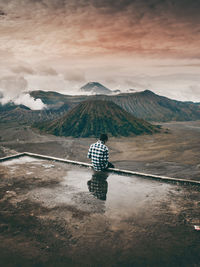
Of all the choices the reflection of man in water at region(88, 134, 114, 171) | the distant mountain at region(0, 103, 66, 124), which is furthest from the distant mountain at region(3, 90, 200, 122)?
the reflection of man in water at region(88, 134, 114, 171)

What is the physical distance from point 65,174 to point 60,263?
12.7ft

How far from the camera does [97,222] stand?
3938 millimetres

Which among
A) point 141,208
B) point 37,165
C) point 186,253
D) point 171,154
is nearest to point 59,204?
point 141,208

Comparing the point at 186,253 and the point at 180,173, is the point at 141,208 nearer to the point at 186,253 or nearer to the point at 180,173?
the point at 186,253

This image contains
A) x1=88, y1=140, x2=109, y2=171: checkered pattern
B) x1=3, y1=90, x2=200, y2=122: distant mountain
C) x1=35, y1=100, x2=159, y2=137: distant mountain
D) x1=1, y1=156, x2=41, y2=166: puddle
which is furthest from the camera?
x1=3, y1=90, x2=200, y2=122: distant mountain

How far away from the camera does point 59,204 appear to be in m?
4.66

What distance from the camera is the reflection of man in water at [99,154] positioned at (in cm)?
668

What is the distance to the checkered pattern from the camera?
6680 mm

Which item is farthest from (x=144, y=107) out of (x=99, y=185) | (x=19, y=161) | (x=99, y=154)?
(x=99, y=185)

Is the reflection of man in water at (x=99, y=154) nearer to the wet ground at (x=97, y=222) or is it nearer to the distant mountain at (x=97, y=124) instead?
the wet ground at (x=97, y=222)

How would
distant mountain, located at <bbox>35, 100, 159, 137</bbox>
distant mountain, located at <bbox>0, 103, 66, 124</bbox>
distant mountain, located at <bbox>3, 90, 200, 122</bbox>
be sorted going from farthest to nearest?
distant mountain, located at <bbox>3, 90, 200, 122</bbox> → distant mountain, located at <bbox>0, 103, 66, 124</bbox> → distant mountain, located at <bbox>35, 100, 159, 137</bbox>

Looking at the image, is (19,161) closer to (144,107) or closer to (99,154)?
(99,154)

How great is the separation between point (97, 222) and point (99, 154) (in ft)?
9.76

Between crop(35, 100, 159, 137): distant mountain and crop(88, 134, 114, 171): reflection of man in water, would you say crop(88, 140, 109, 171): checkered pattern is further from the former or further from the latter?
crop(35, 100, 159, 137): distant mountain
